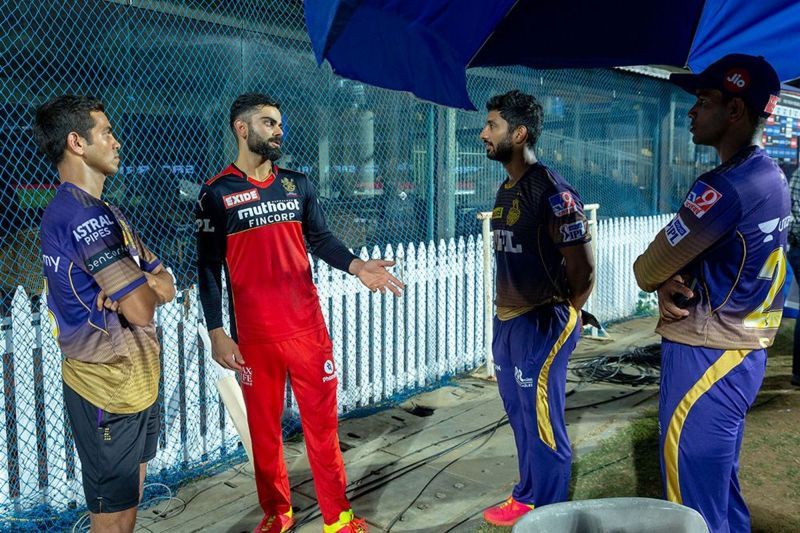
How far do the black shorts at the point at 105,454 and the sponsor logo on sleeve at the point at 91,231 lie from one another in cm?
63

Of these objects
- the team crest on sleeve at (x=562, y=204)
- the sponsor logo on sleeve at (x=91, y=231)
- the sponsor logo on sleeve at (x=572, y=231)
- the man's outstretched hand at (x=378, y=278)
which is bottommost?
the man's outstretched hand at (x=378, y=278)

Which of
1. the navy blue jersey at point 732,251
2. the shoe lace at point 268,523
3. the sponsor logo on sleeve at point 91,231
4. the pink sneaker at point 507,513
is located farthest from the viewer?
the pink sneaker at point 507,513

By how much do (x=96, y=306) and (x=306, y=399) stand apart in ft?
3.95

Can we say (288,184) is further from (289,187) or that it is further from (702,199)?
(702,199)

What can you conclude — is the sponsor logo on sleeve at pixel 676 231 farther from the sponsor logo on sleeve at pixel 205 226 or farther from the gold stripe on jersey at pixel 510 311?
the sponsor logo on sleeve at pixel 205 226

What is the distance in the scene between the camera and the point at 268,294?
11.0 feet

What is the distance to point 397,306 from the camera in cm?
595

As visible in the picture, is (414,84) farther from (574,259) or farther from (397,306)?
(397,306)

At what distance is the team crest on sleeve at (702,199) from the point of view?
7.75 ft

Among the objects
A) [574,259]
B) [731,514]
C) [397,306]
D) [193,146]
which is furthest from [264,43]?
[731,514]

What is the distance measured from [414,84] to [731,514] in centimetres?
220

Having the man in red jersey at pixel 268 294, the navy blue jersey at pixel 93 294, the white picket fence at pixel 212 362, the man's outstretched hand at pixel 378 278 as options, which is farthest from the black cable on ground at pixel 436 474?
the navy blue jersey at pixel 93 294

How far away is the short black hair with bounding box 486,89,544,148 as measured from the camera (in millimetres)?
3408

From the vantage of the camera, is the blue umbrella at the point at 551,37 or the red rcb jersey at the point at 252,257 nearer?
the blue umbrella at the point at 551,37
